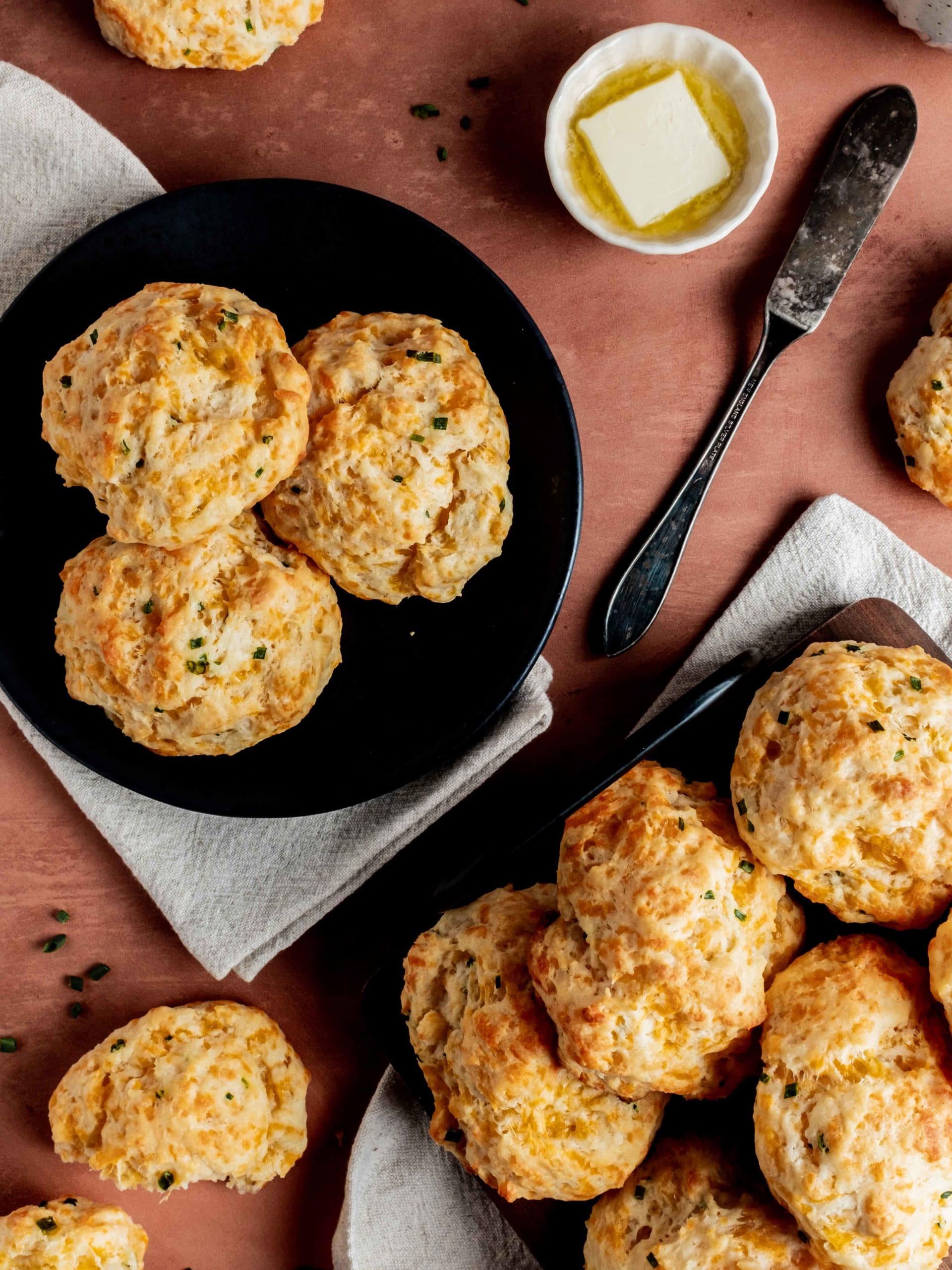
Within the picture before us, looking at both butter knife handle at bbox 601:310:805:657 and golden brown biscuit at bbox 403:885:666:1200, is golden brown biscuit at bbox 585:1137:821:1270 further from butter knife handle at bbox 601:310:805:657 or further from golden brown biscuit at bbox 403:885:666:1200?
butter knife handle at bbox 601:310:805:657

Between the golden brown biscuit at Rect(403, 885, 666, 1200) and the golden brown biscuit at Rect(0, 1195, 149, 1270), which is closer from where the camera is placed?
the golden brown biscuit at Rect(403, 885, 666, 1200)

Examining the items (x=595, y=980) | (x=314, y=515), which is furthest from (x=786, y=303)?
(x=595, y=980)

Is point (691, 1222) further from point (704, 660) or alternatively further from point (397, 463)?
point (397, 463)

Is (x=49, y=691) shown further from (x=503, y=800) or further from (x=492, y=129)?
(x=492, y=129)

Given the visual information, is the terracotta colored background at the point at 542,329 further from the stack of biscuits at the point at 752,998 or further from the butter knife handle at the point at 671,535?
the stack of biscuits at the point at 752,998

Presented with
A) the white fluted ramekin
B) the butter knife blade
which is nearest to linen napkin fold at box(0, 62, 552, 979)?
the white fluted ramekin

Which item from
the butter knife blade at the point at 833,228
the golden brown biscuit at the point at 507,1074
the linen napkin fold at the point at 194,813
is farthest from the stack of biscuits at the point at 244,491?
the butter knife blade at the point at 833,228
